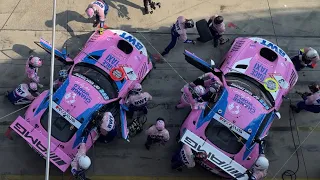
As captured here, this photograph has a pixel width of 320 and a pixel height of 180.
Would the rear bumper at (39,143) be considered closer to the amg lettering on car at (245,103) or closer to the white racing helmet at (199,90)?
the white racing helmet at (199,90)

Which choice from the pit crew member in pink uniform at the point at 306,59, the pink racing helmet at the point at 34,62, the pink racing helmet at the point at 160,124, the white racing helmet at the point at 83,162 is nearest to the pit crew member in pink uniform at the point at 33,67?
the pink racing helmet at the point at 34,62

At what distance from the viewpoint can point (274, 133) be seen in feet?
35.2

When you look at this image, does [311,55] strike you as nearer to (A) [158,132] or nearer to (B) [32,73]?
(A) [158,132]

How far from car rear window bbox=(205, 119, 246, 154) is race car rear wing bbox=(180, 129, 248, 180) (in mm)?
345

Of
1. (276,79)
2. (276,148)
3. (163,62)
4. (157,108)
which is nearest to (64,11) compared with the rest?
(163,62)

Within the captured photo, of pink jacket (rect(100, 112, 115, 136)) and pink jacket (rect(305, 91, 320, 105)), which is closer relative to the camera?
pink jacket (rect(100, 112, 115, 136))

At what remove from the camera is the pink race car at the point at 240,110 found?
8922mm

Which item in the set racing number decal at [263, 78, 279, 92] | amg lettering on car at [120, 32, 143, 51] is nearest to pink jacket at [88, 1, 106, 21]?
amg lettering on car at [120, 32, 143, 51]

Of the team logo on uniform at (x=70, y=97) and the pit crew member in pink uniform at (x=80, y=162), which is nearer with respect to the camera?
the pit crew member in pink uniform at (x=80, y=162)

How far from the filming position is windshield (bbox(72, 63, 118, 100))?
953 cm

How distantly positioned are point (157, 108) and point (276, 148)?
3.20 m

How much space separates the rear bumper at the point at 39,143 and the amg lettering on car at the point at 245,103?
3.94 meters

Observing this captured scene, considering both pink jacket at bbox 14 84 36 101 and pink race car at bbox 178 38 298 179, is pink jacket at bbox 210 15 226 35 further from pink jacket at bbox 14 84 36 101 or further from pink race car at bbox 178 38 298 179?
pink jacket at bbox 14 84 36 101

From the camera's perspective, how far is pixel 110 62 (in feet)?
32.5
